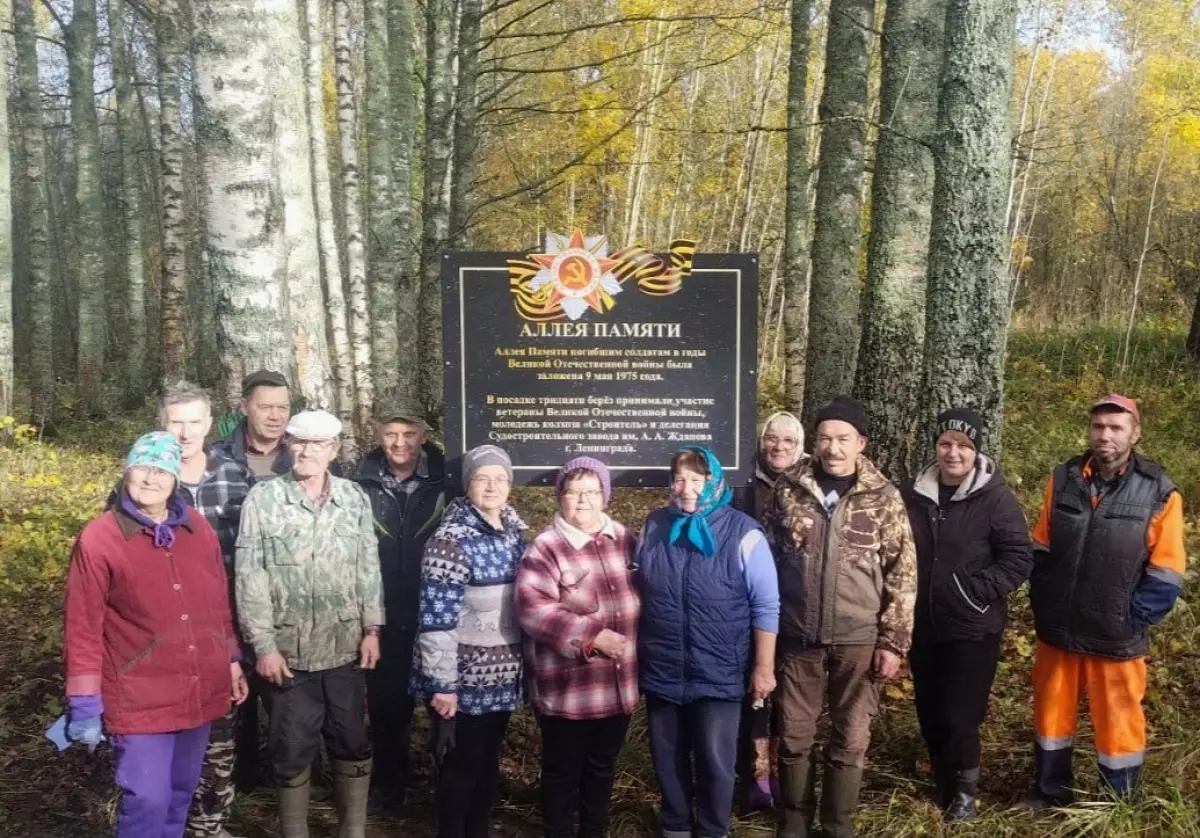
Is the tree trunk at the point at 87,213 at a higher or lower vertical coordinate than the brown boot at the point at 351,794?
higher

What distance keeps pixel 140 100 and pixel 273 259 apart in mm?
20077

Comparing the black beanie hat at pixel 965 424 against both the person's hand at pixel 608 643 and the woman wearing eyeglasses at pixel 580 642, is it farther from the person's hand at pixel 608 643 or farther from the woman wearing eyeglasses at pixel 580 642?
the person's hand at pixel 608 643

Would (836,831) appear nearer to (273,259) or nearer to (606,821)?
(606,821)

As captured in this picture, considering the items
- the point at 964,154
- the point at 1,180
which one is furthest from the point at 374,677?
the point at 1,180

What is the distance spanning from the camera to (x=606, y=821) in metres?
4.11

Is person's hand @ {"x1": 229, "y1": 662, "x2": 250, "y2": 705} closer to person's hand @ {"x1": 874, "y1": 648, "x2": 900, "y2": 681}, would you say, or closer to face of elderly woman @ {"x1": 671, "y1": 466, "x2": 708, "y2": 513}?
face of elderly woman @ {"x1": 671, "y1": 466, "x2": 708, "y2": 513}

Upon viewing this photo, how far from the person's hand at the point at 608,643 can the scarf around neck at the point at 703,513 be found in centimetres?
47

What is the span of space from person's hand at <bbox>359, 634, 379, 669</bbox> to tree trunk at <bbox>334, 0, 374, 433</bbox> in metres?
6.88

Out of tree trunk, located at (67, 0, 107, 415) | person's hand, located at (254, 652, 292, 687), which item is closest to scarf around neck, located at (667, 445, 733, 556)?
person's hand, located at (254, 652, 292, 687)

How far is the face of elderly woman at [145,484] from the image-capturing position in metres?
3.46

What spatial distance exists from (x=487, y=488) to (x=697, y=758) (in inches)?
58.6

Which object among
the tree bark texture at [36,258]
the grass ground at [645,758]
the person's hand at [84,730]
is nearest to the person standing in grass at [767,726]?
the grass ground at [645,758]

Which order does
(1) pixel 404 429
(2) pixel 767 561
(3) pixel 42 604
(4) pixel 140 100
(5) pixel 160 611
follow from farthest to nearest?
1. (4) pixel 140 100
2. (3) pixel 42 604
3. (1) pixel 404 429
4. (2) pixel 767 561
5. (5) pixel 160 611

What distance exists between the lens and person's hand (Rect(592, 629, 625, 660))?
3.79 meters
